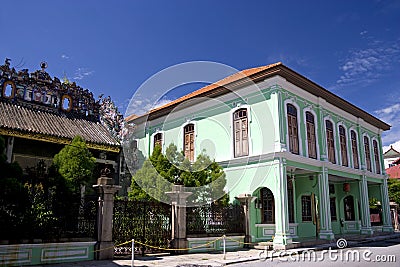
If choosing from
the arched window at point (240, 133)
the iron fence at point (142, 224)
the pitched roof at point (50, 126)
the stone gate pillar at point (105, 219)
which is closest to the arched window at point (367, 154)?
the arched window at point (240, 133)

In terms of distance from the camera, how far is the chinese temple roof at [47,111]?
44.2ft

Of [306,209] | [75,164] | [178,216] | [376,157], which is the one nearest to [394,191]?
[376,157]

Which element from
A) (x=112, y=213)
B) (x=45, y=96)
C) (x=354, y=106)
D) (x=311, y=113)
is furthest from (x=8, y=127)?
(x=354, y=106)

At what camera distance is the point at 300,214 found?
56.2ft

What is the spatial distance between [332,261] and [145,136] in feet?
44.2

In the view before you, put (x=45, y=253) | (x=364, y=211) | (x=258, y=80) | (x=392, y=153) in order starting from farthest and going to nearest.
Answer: (x=392, y=153) → (x=364, y=211) → (x=258, y=80) → (x=45, y=253)

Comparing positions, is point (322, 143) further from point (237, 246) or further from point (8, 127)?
point (8, 127)

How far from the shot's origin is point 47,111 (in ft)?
51.0

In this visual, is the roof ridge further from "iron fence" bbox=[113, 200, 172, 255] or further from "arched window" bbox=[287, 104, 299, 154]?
"iron fence" bbox=[113, 200, 172, 255]

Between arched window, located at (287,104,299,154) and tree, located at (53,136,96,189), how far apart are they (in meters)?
8.32

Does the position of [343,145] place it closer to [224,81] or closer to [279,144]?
[279,144]


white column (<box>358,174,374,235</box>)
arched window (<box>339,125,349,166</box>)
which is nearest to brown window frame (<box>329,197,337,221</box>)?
white column (<box>358,174,374,235</box>)

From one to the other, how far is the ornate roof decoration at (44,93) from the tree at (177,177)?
4.76m

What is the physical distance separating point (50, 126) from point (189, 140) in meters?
6.81
